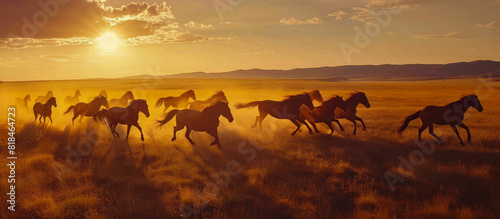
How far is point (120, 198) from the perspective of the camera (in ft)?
19.5

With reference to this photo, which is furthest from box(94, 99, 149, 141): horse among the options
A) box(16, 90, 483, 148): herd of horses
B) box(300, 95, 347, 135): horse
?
box(300, 95, 347, 135): horse

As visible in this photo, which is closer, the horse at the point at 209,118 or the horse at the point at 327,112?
the horse at the point at 209,118

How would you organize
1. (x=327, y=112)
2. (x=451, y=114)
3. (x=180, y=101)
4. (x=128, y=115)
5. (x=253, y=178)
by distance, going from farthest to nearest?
1. (x=180, y=101)
2. (x=327, y=112)
3. (x=128, y=115)
4. (x=451, y=114)
5. (x=253, y=178)

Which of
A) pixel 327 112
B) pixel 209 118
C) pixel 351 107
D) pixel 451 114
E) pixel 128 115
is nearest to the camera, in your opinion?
pixel 451 114

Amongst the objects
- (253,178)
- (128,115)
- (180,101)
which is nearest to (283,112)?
(253,178)

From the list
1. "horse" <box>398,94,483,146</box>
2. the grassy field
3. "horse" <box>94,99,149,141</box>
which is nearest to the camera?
the grassy field

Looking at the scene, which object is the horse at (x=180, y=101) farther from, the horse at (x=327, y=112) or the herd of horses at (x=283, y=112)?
the horse at (x=327, y=112)

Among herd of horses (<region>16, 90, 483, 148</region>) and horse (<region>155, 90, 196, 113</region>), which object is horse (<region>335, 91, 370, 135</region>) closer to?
herd of horses (<region>16, 90, 483, 148</region>)

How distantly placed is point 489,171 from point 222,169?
687cm

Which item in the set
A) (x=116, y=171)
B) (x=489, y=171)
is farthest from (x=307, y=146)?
(x=116, y=171)

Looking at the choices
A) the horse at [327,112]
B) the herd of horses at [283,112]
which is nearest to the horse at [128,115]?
the herd of horses at [283,112]

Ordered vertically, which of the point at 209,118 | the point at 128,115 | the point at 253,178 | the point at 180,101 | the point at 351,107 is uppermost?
the point at 180,101

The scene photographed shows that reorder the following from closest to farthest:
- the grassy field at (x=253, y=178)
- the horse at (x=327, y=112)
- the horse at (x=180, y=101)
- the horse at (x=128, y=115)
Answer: the grassy field at (x=253, y=178) < the horse at (x=128, y=115) < the horse at (x=327, y=112) < the horse at (x=180, y=101)

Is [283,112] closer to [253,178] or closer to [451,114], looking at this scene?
[253,178]
